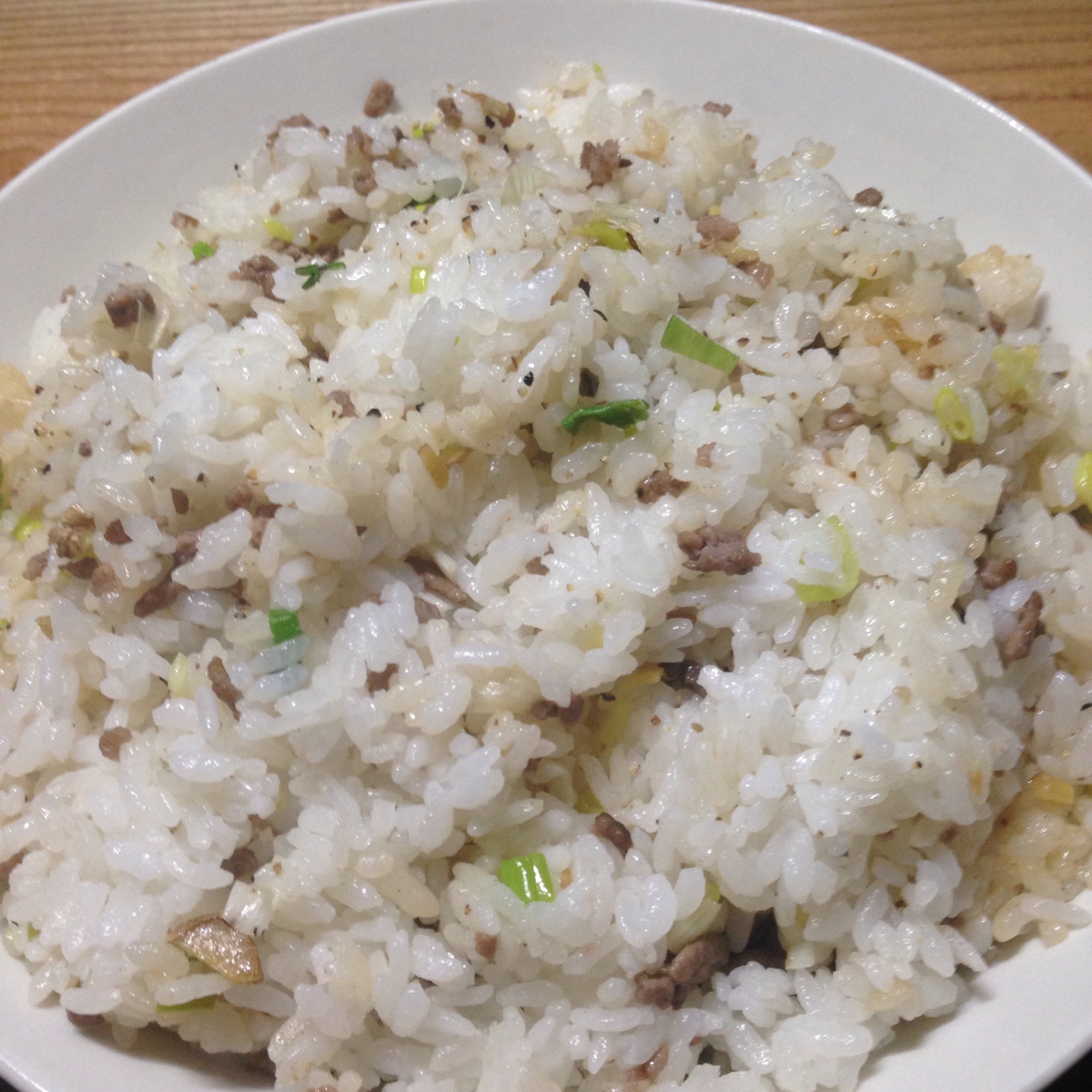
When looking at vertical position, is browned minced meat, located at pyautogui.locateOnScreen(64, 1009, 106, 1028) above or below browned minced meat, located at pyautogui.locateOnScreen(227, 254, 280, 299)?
below

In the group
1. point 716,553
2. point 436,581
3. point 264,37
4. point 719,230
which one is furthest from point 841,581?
point 264,37

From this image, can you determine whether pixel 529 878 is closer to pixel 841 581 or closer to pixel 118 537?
pixel 841 581

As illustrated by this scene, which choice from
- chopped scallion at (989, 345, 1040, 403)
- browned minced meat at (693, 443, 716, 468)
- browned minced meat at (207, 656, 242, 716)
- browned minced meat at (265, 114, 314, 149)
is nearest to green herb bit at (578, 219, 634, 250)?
browned minced meat at (693, 443, 716, 468)

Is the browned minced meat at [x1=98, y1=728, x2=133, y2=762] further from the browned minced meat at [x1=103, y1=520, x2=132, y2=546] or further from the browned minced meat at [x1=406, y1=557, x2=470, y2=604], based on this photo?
the browned minced meat at [x1=406, y1=557, x2=470, y2=604]

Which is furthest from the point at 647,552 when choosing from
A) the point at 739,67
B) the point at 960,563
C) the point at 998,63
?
the point at 998,63

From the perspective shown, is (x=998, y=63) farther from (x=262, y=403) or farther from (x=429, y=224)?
(x=262, y=403)

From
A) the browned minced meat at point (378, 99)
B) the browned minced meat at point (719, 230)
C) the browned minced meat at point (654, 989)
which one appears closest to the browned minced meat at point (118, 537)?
the browned minced meat at point (654, 989)
